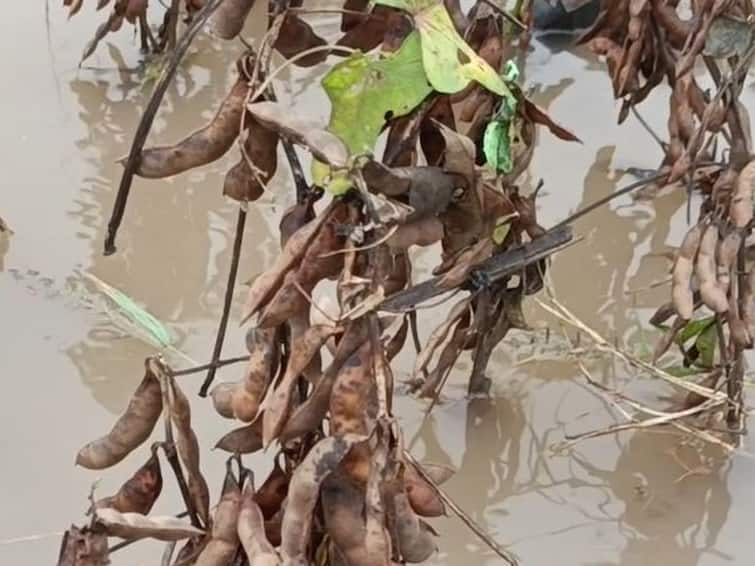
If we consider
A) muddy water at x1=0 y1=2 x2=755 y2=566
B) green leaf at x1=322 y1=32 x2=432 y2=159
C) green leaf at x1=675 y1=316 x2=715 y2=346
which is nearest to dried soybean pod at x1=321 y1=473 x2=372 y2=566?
green leaf at x1=322 y1=32 x2=432 y2=159

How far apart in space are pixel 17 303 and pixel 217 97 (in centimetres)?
64

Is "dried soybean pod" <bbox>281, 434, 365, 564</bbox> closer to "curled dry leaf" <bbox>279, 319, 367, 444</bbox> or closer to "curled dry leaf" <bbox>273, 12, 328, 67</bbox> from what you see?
"curled dry leaf" <bbox>279, 319, 367, 444</bbox>

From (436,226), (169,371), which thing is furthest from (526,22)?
(169,371)

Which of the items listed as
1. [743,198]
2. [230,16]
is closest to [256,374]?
[230,16]

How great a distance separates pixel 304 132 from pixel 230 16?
171 millimetres

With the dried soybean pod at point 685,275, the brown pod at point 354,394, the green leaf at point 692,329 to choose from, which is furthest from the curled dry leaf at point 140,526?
the green leaf at point 692,329

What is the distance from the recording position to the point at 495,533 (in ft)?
4.93

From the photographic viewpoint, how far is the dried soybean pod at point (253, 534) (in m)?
0.90

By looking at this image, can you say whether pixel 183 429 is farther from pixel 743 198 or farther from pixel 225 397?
pixel 743 198

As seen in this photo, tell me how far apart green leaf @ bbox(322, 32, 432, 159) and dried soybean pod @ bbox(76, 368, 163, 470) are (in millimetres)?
211

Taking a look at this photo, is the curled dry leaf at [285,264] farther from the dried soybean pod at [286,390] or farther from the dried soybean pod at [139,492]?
the dried soybean pod at [139,492]

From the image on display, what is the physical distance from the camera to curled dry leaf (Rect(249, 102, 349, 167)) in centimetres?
85

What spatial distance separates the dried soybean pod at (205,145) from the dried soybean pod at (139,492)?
0.20m

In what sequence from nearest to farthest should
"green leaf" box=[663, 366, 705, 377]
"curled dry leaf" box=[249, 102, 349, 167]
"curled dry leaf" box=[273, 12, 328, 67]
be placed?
1. "curled dry leaf" box=[249, 102, 349, 167]
2. "curled dry leaf" box=[273, 12, 328, 67]
3. "green leaf" box=[663, 366, 705, 377]
